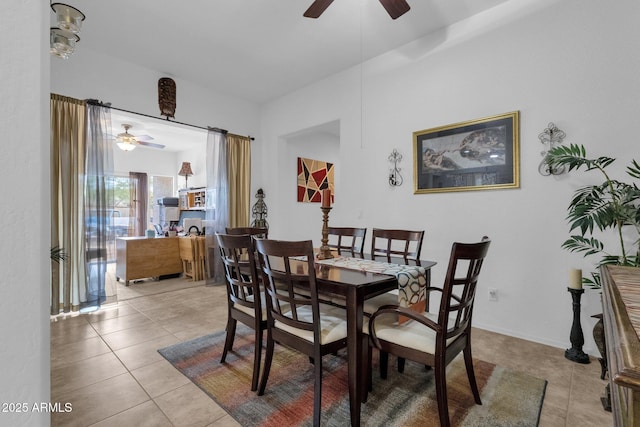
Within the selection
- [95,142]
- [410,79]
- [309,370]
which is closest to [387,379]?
[309,370]

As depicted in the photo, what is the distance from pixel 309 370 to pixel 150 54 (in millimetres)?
3932

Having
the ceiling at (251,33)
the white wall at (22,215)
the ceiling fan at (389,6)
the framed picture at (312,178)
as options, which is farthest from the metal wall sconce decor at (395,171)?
the white wall at (22,215)

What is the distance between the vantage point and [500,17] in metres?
2.72

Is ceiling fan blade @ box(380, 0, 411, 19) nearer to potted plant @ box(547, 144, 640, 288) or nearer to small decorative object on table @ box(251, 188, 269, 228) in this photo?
potted plant @ box(547, 144, 640, 288)

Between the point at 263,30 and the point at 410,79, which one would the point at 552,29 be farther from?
the point at 263,30

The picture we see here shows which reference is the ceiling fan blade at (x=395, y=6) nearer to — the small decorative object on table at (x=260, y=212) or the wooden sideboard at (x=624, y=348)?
the wooden sideboard at (x=624, y=348)

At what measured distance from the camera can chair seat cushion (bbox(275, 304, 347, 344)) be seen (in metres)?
1.58

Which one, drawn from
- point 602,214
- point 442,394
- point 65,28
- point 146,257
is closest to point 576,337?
point 602,214

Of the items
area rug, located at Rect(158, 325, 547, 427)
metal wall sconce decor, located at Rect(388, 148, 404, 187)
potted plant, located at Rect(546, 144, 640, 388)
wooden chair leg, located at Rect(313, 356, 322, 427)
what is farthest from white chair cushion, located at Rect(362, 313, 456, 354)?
metal wall sconce decor, located at Rect(388, 148, 404, 187)

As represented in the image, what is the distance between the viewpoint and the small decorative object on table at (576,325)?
2.19 metres

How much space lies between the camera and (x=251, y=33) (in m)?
3.15

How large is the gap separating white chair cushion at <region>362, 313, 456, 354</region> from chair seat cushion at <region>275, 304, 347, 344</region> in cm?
14

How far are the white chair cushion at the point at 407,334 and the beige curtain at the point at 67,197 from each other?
333 centimetres

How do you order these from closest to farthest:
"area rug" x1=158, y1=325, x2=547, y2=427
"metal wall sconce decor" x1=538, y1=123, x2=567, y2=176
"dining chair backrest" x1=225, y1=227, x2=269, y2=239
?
"area rug" x1=158, y1=325, x2=547, y2=427, "metal wall sconce decor" x1=538, y1=123, x2=567, y2=176, "dining chair backrest" x1=225, y1=227, x2=269, y2=239
